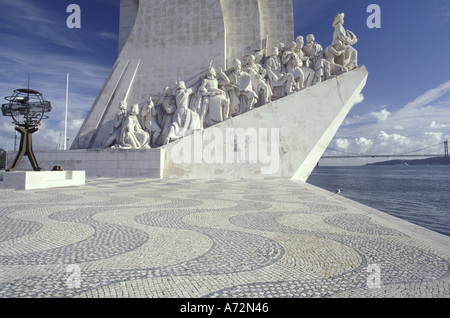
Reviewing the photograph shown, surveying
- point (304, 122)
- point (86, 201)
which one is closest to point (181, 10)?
point (304, 122)

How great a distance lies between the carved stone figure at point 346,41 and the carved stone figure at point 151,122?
6.64 metres

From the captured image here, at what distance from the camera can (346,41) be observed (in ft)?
34.3

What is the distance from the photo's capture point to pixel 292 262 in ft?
5.56

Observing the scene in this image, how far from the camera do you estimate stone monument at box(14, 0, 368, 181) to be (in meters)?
9.27

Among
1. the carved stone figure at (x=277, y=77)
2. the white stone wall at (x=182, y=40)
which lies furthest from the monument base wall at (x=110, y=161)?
the carved stone figure at (x=277, y=77)

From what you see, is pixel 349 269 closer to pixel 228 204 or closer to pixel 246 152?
pixel 228 204

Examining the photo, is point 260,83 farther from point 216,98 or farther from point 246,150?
point 246,150

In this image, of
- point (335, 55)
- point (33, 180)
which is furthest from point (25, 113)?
point (335, 55)

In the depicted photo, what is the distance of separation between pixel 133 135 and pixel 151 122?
796mm

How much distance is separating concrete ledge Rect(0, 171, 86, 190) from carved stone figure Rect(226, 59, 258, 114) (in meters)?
5.65

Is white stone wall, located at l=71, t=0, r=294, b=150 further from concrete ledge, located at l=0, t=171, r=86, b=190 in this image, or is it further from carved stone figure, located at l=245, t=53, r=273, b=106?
concrete ledge, located at l=0, t=171, r=86, b=190
